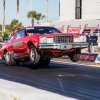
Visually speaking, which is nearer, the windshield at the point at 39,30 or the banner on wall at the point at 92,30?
the windshield at the point at 39,30

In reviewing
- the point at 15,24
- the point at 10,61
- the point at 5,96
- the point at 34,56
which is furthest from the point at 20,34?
the point at 15,24

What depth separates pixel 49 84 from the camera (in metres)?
9.62

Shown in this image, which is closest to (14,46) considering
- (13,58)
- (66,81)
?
(13,58)

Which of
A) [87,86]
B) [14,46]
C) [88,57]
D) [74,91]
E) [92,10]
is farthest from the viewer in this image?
[92,10]

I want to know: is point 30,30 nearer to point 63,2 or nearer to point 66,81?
point 66,81

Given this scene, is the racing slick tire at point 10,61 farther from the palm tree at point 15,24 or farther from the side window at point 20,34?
the palm tree at point 15,24

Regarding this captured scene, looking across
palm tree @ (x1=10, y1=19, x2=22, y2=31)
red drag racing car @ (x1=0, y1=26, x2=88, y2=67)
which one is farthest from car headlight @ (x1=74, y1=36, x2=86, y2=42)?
palm tree @ (x1=10, y1=19, x2=22, y2=31)

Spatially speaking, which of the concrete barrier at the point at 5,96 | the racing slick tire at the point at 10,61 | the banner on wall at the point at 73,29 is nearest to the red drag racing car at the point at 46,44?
the racing slick tire at the point at 10,61

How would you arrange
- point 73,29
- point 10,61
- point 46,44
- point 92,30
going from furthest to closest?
point 73,29 < point 92,30 < point 10,61 < point 46,44

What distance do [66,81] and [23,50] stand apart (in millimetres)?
4092

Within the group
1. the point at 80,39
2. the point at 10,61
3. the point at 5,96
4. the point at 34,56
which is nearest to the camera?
the point at 5,96

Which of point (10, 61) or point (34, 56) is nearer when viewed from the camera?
point (34, 56)

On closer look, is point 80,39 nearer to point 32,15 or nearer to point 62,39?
point 62,39

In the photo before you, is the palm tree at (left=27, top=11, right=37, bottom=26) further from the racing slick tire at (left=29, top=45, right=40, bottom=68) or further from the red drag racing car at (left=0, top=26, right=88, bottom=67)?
the racing slick tire at (left=29, top=45, right=40, bottom=68)
